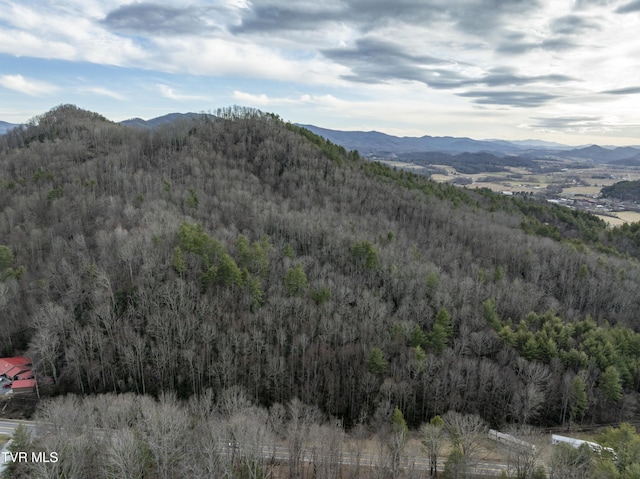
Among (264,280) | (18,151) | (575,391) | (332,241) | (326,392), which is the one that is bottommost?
(326,392)

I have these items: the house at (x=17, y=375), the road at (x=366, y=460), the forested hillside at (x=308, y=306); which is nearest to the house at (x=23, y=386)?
the house at (x=17, y=375)

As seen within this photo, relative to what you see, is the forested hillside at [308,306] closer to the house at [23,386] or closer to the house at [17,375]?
the house at [23,386]

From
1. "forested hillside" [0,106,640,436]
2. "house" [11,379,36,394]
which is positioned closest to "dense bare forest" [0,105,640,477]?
"forested hillside" [0,106,640,436]

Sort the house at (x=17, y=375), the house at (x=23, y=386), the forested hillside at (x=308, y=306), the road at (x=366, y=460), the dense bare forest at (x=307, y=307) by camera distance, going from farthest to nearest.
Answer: the forested hillside at (x=308, y=306)
the dense bare forest at (x=307, y=307)
the house at (x=17, y=375)
the house at (x=23, y=386)
the road at (x=366, y=460)

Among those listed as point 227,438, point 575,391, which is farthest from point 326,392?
point 575,391

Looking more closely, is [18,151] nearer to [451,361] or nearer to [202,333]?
[202,333]

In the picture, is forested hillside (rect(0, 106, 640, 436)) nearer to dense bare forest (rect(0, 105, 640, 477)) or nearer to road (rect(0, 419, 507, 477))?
dense bare forest (rect(0, 105, 640, 477))

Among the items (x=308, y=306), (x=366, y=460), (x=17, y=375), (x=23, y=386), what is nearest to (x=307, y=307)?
(x=308, y=306)
